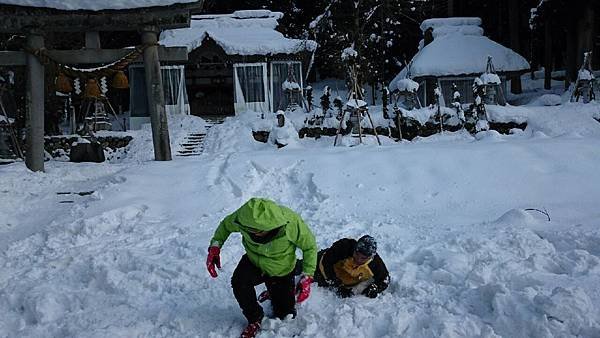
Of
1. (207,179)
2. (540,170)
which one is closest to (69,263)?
(207,179)

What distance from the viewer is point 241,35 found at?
19703mm

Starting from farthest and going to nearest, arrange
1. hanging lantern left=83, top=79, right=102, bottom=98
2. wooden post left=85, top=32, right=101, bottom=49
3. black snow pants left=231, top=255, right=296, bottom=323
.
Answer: hanging lantern left=83, top=79, right=102, bottom=98 < wooden post left=85, top=32, right=101, bottom=49 < black snow pants left=231, top=255, right=296, bottom=323

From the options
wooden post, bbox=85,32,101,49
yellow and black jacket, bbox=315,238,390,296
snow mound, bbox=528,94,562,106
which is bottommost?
yellow and black jacket, bbox=315,238,390,296

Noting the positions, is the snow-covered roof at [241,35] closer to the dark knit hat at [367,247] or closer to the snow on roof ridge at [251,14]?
the snow on roof ridge at [251,14]

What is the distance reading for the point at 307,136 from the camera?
15.4 meters

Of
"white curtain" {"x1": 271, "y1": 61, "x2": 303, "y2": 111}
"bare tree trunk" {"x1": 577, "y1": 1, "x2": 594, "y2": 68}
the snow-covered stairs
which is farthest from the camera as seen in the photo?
"white curtain" {"x1": 271, "y1": 61, "x2": 303, "y2": 111}

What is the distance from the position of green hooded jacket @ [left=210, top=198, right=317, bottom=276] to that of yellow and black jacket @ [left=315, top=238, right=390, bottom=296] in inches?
24.5

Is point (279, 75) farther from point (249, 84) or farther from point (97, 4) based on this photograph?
point (97, 4)

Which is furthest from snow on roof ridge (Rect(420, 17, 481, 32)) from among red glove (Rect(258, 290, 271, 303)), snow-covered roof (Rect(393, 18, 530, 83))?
red glove (Rect(258, 290, 271, 303))

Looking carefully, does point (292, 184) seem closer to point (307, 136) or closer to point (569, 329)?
point (569, 329)

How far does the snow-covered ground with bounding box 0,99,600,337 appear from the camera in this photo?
3.50 meters

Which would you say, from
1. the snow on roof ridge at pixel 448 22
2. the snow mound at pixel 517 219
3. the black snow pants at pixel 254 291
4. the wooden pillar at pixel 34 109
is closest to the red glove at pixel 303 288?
the black snow pants at pixel 254 291

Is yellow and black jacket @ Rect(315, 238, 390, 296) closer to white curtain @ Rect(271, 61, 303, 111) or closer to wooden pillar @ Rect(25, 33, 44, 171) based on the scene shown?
wooden pillar @ Rect(25, 33, 44, 171)

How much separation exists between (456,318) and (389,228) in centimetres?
224
